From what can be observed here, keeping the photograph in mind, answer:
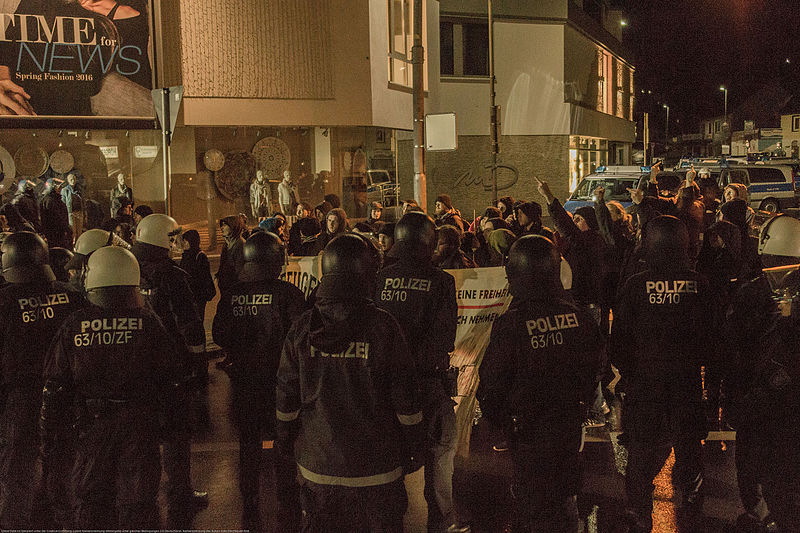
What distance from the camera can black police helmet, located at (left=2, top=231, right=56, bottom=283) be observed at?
17.0ft

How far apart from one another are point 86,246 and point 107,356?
2.74m

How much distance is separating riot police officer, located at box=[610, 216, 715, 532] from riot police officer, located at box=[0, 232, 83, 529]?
12.1 feet

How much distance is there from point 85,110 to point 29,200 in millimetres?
6654

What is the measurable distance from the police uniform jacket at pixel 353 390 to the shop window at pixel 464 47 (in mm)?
32221

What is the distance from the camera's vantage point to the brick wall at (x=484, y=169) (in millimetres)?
34469

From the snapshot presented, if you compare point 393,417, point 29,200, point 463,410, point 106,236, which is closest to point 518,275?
point 393,417

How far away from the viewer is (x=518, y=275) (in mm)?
4359

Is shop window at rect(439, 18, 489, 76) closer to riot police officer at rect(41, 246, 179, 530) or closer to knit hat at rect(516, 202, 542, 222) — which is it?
knit hat at rect(516, 202, 542, 222)

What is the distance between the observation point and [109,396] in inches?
173

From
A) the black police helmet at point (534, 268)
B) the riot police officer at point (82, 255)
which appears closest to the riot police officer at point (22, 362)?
the riot police officer at point (82, 255)

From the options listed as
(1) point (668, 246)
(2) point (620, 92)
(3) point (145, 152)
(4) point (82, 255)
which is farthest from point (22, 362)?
(2) point (620, 92)

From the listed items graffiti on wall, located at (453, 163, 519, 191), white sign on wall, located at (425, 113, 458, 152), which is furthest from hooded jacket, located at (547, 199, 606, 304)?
graffiti on wall, located at (453, 163, 519, 191)

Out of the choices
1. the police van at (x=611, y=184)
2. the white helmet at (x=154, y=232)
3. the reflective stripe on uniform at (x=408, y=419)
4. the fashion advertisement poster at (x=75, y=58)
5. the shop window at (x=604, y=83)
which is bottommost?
the reflective stripe on uniform at (x=408, y=419)

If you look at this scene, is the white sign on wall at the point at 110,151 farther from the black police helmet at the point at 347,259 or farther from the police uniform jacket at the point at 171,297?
the black police helmet at the point at 347,259
